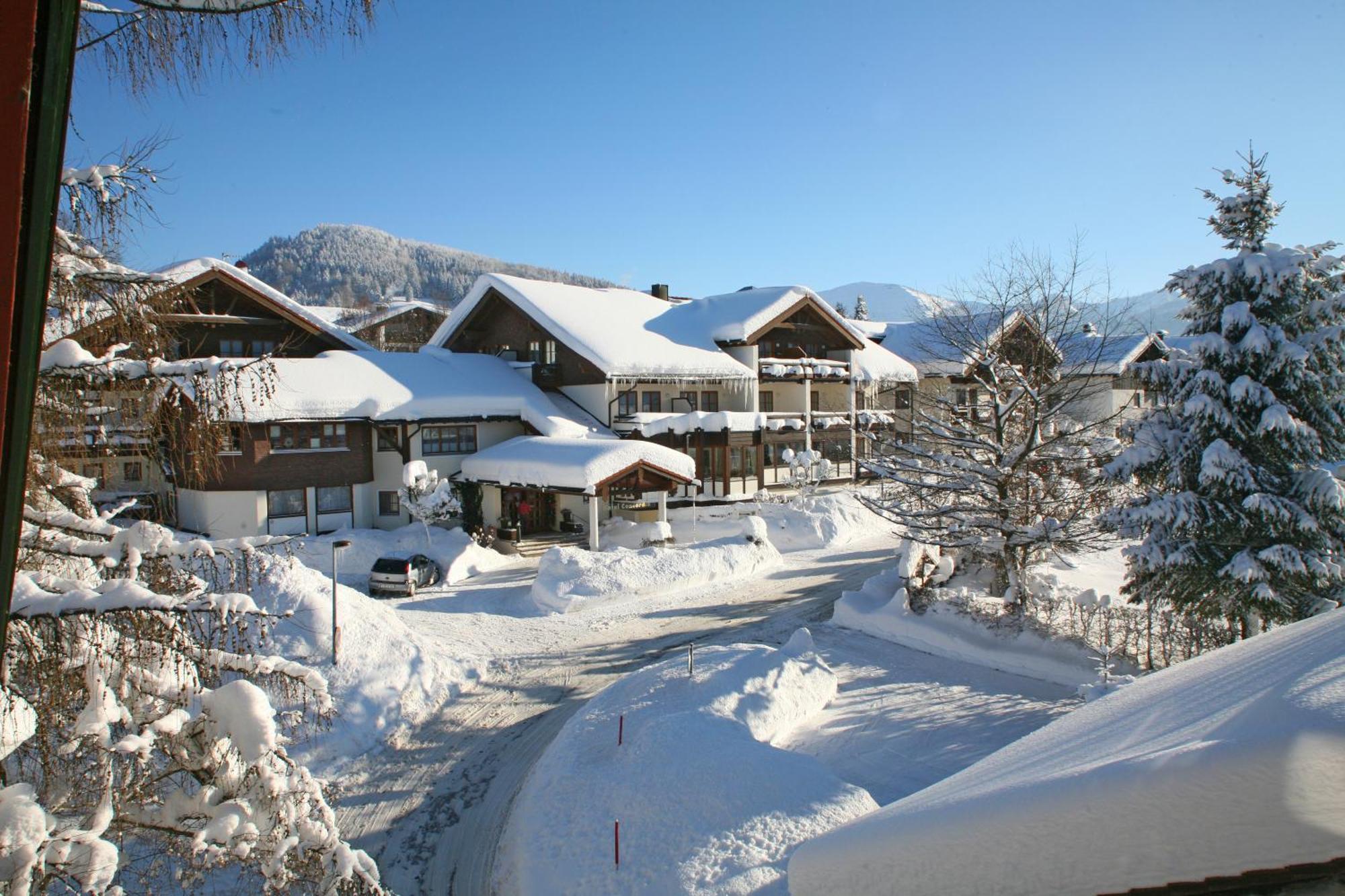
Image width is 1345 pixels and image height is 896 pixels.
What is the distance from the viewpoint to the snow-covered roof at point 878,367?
3978 centimetres

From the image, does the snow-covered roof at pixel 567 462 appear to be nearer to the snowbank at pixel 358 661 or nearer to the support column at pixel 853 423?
the snowbank at pixel 358 661

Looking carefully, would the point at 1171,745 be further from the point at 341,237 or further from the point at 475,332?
the point at 341,237

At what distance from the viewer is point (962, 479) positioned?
17.5 metres

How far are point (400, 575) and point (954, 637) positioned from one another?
14.2m

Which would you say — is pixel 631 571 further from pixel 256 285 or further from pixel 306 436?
pixel 256 285

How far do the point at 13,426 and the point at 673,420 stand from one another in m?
30.2

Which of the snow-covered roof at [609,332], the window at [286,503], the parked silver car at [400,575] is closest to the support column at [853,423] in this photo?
the snow-covered roof at [609,332]

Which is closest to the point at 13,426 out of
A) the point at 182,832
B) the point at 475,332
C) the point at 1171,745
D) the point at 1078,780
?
the point at 1078,780

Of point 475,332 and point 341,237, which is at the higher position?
point 341,237

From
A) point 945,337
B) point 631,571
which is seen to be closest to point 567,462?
point 631,571

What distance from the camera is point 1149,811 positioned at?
2.05 meters

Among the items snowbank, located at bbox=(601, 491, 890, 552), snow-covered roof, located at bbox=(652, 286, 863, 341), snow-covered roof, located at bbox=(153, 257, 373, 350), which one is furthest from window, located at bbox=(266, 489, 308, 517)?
snow-covered roof, located at bbox=(652, 286, 863, 341)

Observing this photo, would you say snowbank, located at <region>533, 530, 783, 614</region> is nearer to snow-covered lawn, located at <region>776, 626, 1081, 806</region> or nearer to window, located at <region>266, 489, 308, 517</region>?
snow-covered lawn, located at <region>776, 626, 1081, 806</region>

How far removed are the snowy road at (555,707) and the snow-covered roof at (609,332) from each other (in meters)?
→ 11.2
